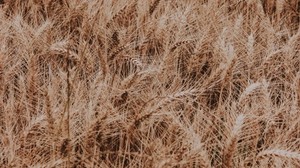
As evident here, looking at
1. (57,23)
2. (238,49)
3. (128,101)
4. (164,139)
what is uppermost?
(57,23)

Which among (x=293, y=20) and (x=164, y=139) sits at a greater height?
(x=293, y=20)

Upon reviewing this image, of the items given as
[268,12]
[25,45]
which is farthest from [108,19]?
[268,12]

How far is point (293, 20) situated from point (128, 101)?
98cm

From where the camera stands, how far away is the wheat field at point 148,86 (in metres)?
1.13

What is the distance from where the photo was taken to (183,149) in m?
1.12

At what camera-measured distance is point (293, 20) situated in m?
1.98

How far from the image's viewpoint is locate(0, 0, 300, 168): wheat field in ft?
3.72

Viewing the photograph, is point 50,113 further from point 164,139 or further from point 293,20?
point 293,20

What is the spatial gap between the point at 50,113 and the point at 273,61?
2.57 ft

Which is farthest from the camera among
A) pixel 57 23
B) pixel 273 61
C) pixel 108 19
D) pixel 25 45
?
pixel 57 23

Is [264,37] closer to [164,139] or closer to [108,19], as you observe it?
[108,19]

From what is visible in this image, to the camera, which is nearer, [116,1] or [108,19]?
[108,19]

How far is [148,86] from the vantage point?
1387 millimetres

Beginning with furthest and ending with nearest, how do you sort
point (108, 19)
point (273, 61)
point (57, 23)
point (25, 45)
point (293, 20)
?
point (293, 20), point (57, 23), point (108, 19), point (273, 61), point (25, 45)
